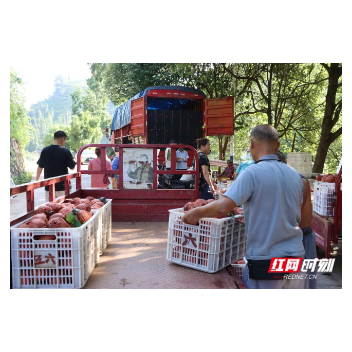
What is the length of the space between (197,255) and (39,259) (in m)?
1.61

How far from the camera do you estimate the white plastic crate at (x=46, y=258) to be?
3043 millimetres

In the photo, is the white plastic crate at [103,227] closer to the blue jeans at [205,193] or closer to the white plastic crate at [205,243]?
the white plastic crate at [205,243]

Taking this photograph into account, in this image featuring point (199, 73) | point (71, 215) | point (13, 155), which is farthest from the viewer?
point (13, 155)

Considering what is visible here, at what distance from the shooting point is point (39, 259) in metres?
3.06

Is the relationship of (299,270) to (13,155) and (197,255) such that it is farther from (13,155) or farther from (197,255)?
(13,155)

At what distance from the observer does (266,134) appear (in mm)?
2734

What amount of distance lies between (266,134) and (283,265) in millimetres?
1075

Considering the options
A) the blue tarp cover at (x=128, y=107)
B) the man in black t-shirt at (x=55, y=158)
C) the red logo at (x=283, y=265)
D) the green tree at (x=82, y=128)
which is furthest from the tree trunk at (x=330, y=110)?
the green tree at (x=82, y=128)

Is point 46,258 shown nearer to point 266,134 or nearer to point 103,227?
point 103,227

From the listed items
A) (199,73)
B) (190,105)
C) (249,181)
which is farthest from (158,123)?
(249,181)

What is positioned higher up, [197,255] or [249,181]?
[249,181]

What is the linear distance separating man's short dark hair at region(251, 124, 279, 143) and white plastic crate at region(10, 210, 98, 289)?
5.99 feet

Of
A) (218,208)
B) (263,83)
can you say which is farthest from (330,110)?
(218,208)

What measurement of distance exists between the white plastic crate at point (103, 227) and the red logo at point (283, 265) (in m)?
2.12
